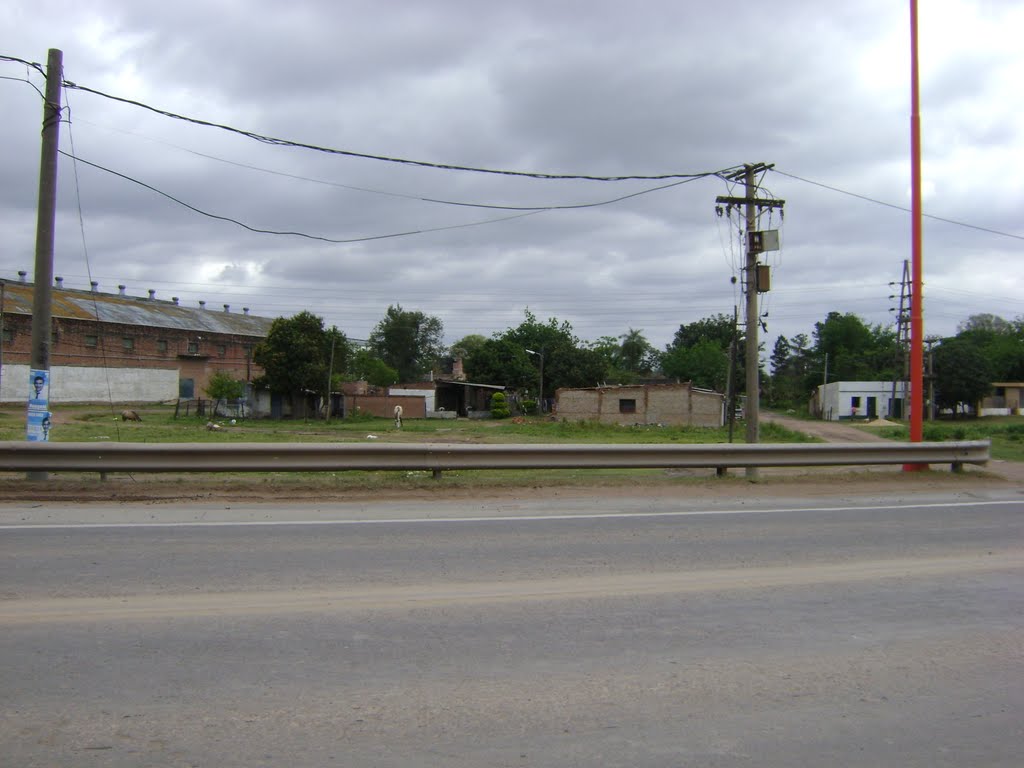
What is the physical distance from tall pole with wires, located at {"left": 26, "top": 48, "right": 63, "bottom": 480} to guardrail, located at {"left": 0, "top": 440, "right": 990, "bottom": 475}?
1884 millimetres

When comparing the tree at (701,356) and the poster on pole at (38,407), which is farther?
the tree at (701,356)

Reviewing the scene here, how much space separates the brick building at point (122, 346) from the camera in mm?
56188

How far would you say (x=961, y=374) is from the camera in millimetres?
63500

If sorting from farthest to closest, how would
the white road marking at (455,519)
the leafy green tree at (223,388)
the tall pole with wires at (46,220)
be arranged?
the leafy green tree at (223,388), the tall pole with wires at (46,220), the white road marking at (455,519)

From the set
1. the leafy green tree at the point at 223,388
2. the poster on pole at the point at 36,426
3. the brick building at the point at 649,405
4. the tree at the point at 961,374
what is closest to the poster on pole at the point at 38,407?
the poster on pole at the point at 36,426

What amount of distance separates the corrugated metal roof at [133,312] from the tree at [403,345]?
3013cm

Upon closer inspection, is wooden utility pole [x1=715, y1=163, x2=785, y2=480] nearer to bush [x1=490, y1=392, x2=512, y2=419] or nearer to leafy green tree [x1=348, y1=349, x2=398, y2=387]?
bush [x1=490, y1=392, x2=512, y2=419]

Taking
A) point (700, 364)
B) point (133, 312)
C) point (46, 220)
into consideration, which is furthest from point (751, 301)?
point (700, 364)

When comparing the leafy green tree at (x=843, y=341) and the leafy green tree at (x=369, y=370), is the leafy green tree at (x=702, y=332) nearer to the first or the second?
the leafy green tree at (x=843, y=341)

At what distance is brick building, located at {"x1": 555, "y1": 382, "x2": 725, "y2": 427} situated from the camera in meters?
56.0

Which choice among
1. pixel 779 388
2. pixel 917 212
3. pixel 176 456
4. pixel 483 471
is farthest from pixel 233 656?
pixel 779 388

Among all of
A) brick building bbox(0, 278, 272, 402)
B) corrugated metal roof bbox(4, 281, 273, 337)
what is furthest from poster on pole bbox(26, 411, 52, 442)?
corrugated metal roof bbox(4, 281, 273, 337)

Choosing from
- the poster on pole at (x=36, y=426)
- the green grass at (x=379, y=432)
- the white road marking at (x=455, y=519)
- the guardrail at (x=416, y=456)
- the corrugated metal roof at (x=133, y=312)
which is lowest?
the green grass at (x=379, y=432)

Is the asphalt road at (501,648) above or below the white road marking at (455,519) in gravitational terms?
below
